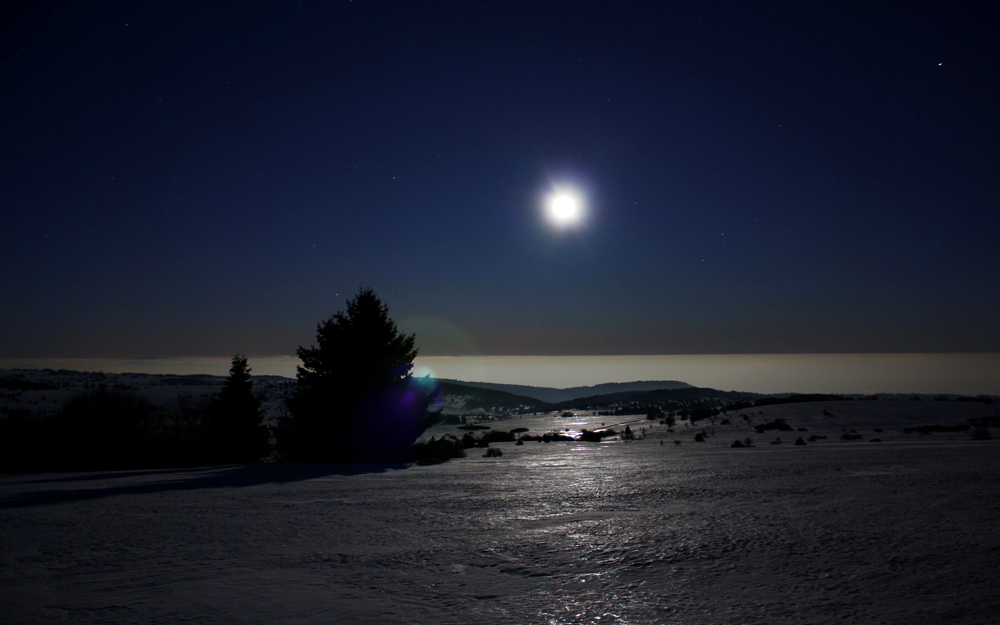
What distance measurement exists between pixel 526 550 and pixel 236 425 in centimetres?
2830

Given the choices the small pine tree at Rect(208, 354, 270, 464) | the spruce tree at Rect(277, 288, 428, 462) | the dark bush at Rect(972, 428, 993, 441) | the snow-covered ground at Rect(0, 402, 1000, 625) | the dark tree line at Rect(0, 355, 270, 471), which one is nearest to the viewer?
the snow-covered ground at Rect(0, 402, 1000, 625)

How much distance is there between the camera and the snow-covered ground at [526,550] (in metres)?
3.06

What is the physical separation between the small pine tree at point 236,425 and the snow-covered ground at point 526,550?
20880 millimetres

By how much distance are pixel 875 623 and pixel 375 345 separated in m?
17.5

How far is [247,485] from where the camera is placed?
27.9 feet

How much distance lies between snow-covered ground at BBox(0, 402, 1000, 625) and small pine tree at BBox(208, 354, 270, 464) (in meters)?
20.9

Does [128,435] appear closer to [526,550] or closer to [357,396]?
[357,396]

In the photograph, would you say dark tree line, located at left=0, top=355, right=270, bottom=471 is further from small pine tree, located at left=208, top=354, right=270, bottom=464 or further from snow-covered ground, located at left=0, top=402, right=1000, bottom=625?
snow-covered ground, located at left=0, top=402, right=1000, bottom=625

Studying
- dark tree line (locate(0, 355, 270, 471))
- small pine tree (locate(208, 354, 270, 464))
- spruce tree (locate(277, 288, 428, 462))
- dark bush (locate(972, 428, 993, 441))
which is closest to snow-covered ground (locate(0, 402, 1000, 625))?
dark bush (locate(972, 428, 993, 441))

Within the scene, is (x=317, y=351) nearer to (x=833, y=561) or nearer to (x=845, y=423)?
(x=833, y=561)

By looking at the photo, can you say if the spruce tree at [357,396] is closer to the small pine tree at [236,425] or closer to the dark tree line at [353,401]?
the dark tree line at [353,401]

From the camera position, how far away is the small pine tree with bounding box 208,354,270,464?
27.4 metres

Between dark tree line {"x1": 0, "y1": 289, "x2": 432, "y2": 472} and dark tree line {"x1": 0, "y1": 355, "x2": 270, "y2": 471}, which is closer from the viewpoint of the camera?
dark tree line {"x1": 0, "y1": 289, "x2": 432, "y2": 472}

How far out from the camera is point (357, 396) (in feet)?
59.7
